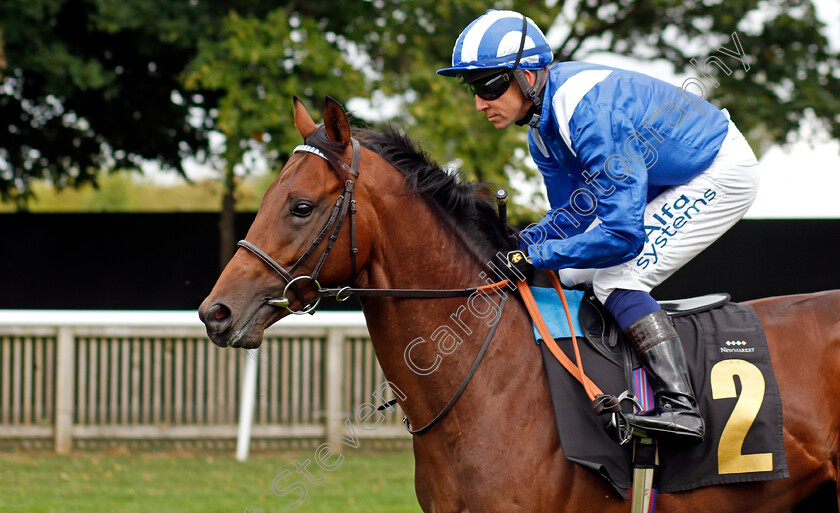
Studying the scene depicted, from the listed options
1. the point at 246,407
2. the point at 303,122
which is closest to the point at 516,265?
the point at 303,122

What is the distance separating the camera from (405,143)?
2717 mm

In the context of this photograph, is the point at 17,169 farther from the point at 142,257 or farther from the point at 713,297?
the point at 713,297

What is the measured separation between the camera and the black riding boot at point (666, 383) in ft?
7.84

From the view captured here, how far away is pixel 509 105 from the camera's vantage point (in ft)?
8.87

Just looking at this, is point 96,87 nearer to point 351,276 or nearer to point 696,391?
point 351,276

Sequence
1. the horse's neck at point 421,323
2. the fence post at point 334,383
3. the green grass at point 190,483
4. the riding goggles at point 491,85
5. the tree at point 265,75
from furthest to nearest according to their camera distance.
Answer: the tree at point 265,75 < the fence post at point 334,383 < the green grass at point 190,483 < the riding goggles at point 491,85 < the horse's neck at point 421,323

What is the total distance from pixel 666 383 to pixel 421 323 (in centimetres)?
78

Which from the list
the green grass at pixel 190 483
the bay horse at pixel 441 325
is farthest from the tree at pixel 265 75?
the bay horse at pixel 441 325

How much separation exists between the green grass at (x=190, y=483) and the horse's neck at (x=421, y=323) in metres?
2.65

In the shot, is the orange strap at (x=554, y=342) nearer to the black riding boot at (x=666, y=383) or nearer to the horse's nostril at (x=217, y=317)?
the black riding boot at (x=666, y=383)

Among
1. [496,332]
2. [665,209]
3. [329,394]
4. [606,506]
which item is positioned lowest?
[329,394]

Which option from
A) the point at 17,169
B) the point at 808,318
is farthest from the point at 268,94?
the point at 808,318

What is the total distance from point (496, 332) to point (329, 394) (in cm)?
432

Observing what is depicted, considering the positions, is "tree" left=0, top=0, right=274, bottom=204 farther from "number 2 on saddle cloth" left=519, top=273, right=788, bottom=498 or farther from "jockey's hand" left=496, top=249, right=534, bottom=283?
"number 2 on saddle cloth" left=519, top=273, right=788, bottom=498
